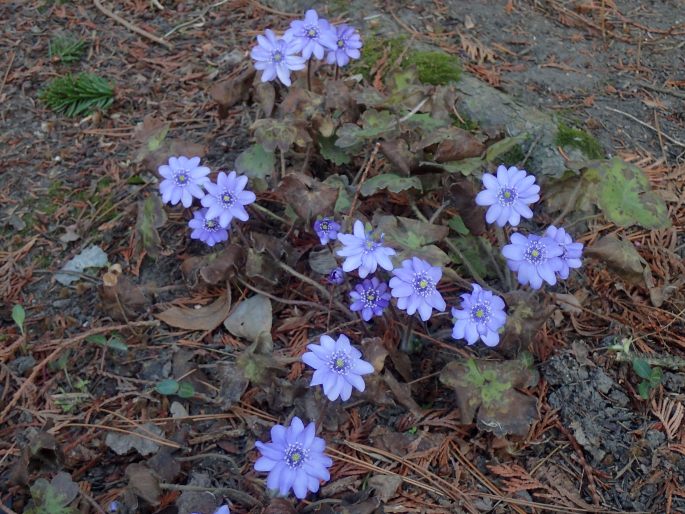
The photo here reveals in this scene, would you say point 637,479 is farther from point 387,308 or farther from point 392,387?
point 387,308

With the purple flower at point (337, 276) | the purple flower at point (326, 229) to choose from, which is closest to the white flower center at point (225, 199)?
the purple flower at point (326, 229)

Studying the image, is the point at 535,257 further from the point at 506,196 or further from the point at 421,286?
the point at 421,286

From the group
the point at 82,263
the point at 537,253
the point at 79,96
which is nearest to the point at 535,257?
the point at 537,253

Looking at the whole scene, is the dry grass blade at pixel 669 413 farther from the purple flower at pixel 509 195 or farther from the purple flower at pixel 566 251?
the purple flower at pixel 509 195

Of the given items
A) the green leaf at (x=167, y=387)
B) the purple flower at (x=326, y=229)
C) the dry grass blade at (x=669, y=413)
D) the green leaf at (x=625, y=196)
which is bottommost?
the green leaf at (x=167, y=387)

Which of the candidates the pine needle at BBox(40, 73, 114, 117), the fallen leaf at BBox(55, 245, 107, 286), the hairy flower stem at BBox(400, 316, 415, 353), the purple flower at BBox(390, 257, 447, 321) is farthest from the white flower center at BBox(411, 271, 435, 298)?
the pine needle at BBox(40, 73, 114, 117)

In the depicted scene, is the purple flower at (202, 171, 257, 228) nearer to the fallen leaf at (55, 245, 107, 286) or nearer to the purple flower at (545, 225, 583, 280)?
the fallen leaf at (55, 245, 107, 286)

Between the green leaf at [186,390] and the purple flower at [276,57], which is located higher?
the purple flower at [276,57]

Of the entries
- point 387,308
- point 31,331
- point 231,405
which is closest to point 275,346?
point 231,405

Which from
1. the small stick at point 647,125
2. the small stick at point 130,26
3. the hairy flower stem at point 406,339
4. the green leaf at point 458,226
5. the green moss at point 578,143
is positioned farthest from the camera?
the small stick at point 130,26
